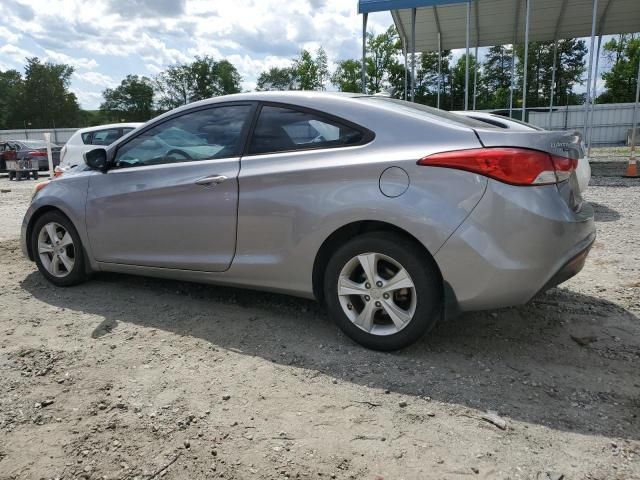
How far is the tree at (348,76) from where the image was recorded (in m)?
57.2

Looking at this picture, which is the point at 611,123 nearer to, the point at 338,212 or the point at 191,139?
the point at 191,139

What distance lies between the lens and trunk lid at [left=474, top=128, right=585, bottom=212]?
9.24 feet

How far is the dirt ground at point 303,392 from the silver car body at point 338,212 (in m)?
0.40

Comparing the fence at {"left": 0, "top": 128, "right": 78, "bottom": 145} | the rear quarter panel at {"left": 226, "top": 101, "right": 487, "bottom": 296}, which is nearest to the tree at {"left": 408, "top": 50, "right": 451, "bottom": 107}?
the fence at {"left": 0, "top": 128, "right": 78, "bottom": 145}

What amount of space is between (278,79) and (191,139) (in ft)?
245

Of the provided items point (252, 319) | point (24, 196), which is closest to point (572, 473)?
point (252, 319)

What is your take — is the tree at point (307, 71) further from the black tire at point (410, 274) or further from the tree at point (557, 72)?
the black tire at point (410, 274)

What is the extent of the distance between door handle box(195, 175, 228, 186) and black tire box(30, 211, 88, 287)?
148cm

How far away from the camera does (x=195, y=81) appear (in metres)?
96.6

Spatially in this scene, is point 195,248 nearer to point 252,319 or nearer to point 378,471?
point 252,319

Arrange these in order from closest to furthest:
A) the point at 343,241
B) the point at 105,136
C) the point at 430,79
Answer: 1. the point at 343,241
2. the point at 105,136
3. the point at 430,79

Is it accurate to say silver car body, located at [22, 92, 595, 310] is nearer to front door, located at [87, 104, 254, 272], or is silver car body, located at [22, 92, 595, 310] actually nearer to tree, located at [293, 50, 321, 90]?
front door, located at [87, 104, 254, 272]

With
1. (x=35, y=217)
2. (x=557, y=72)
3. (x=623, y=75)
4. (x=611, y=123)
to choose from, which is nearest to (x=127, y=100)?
(x=557, y=72)

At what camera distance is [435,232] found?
9.47 ft
